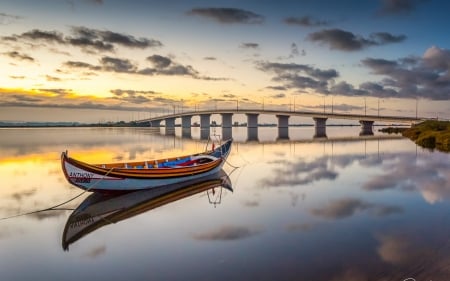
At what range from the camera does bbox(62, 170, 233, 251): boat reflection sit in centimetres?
962

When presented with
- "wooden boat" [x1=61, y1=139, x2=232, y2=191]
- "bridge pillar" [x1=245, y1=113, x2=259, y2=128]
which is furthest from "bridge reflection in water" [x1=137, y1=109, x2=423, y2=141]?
"wooden boat" [x1=61, y1=139, x2=232, y2=191]

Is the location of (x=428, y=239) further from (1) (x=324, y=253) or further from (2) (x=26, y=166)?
(2) (x=26, y=166)

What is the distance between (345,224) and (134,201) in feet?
24.6

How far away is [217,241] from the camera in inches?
324

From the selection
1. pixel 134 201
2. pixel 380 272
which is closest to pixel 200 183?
pixel 134 201

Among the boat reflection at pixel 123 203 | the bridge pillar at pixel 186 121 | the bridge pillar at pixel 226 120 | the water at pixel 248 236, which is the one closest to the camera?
the water at pixel 248 236

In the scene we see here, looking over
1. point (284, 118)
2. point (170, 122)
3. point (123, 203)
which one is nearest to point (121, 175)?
point (123, 203)

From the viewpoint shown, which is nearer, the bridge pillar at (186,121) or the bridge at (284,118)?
the bridge at (284,118)

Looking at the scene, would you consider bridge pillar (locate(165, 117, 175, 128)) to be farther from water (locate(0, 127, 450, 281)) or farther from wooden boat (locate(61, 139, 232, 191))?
water (locate(0, 127, 450, 281))

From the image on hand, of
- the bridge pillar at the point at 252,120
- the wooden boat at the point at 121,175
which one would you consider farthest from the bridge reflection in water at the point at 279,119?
the wooden boat at the point at 121,175

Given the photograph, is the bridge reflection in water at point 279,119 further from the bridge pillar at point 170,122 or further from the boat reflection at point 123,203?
the boat reflection at point 123,203

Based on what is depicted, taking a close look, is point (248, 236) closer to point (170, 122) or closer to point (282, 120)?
point (282, 120)

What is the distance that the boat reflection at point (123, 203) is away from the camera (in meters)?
9.62

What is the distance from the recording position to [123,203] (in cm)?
1238
